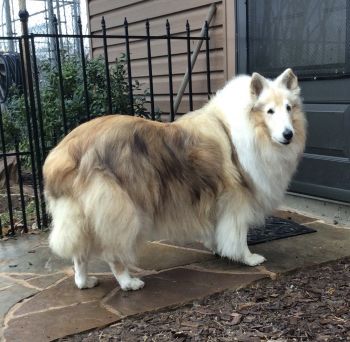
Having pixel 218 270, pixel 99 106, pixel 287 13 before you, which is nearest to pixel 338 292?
pixel 218 270

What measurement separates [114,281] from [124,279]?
222 mm

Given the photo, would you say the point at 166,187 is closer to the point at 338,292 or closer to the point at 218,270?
the point at 218,270

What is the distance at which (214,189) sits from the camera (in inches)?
136

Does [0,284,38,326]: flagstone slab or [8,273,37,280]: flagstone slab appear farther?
[8,273,37,280]: flagstone slab

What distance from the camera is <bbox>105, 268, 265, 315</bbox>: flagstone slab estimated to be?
9.99ft

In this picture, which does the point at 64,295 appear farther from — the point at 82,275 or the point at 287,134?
the point at 287,134

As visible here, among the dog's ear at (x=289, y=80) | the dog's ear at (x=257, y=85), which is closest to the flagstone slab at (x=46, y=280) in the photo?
the dog's ear at (x=257, y=85)

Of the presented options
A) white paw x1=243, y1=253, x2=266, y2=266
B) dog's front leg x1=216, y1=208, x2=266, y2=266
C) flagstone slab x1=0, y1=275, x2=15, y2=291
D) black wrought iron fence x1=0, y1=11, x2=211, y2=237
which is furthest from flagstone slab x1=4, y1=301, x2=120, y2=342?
black wrought iron fence x1=0, y1=11, x2=211, y2=237

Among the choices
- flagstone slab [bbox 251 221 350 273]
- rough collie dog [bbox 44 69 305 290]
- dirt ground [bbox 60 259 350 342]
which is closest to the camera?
dirt ground [bbox 60 259 350 342]

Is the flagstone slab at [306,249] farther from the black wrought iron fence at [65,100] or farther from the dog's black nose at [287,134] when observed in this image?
the black wrought iron fence at [65,100]

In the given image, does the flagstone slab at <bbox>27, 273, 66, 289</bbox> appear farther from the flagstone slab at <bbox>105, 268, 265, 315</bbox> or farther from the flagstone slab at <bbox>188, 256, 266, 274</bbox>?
the flagstone slab at <bbox>188, 256, 266, 274</bbox>

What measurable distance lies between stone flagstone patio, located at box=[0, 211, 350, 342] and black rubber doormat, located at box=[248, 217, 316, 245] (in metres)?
0.08

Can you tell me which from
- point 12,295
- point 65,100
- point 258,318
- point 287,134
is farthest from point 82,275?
point 65,100

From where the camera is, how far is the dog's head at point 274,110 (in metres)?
3.30
